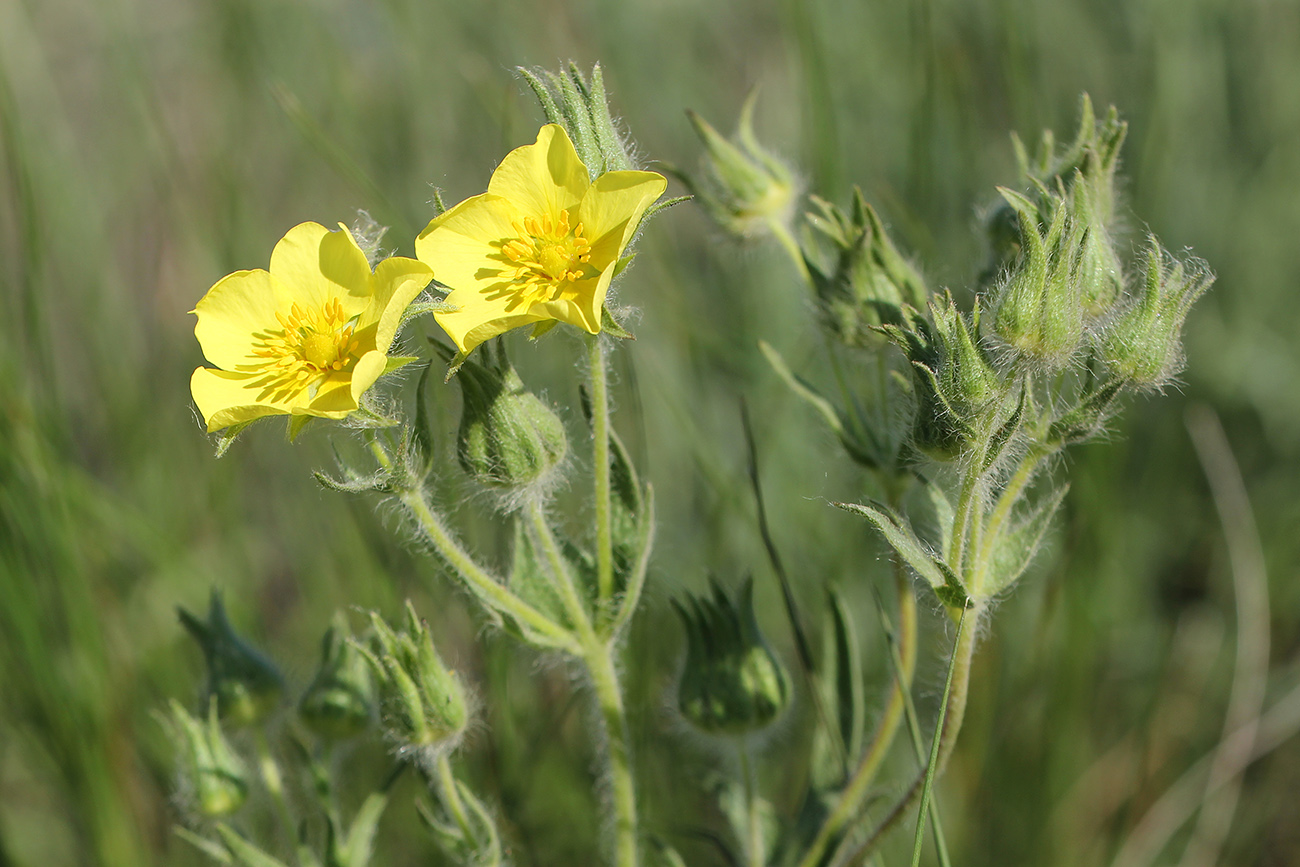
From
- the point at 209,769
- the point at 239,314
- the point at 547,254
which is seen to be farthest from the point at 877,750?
the point at 239,314

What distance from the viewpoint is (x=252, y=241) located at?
158 inches

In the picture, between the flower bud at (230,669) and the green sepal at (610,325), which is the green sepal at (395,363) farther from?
the flower bud at (230,669)

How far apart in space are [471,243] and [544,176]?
0.19m

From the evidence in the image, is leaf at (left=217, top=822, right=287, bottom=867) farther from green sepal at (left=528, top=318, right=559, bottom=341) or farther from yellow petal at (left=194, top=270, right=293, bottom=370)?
green sepal at (left=528, top=318, right=559, bottom=341)

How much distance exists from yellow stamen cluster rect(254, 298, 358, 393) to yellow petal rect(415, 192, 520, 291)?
0.21m

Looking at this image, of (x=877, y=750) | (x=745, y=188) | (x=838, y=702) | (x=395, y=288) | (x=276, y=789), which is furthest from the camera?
(x=745, y=188)

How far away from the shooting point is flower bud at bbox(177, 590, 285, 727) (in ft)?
7.59

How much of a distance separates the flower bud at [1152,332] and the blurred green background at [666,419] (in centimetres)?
76

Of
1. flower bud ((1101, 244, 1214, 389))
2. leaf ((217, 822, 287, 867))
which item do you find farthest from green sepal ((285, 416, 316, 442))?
flower bud ((1101, 244, 1214, 389))

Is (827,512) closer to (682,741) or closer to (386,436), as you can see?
(682,741)

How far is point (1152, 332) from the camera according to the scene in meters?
1.80

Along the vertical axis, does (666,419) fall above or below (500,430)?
above

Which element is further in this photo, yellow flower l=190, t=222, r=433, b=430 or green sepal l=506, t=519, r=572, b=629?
green sepal l=506, t=519, r=572, b=629

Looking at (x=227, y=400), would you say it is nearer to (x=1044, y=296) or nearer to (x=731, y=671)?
(x=731, y=671)
